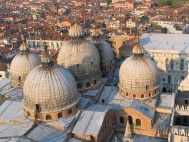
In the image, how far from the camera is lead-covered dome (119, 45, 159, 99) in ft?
107

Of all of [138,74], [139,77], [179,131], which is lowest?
[179,131]

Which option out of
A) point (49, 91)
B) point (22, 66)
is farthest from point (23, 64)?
point (49, 91)

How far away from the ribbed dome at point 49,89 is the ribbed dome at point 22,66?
832 cm

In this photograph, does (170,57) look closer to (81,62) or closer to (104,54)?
(104,54)

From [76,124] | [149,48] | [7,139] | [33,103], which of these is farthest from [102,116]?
[149,48]

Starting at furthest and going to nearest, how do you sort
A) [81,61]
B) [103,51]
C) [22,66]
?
[103,51]
[22,66]
[81,61]

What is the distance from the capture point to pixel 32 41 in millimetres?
73875

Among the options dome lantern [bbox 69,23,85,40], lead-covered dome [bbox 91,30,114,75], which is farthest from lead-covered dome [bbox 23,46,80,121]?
lead-covered dome [bbox 91,30,114,75]

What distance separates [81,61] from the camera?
34312 millimetres

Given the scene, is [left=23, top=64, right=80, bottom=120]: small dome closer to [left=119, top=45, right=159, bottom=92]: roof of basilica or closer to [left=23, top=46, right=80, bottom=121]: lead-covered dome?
[left=23, top=46, right=80, bottom=121]: lead-covered dome

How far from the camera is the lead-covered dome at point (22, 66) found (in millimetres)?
37719

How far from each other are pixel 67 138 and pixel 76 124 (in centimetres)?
196

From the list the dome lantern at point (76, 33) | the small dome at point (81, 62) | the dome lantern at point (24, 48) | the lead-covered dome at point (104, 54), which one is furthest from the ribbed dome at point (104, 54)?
the dome lantern at point (24, 48)

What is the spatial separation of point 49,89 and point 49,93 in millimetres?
363
